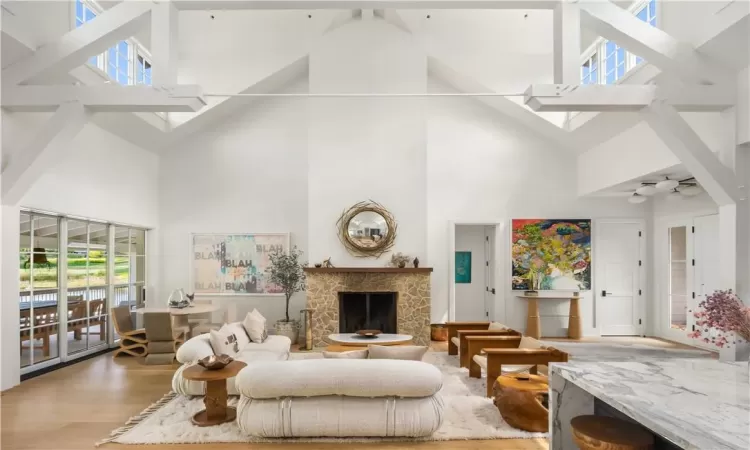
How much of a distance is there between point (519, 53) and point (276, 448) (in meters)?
7.85

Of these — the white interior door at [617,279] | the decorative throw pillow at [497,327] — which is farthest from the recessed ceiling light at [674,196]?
the decorative throw pillow at [497,327]

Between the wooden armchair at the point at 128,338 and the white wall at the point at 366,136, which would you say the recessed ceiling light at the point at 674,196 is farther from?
the wooden armchair at the point at 128,338

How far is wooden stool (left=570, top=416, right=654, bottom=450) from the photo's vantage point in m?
2.31

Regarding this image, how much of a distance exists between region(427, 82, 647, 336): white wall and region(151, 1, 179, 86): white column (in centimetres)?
564

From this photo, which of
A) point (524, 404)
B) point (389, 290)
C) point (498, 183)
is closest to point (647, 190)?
point (498, 183)

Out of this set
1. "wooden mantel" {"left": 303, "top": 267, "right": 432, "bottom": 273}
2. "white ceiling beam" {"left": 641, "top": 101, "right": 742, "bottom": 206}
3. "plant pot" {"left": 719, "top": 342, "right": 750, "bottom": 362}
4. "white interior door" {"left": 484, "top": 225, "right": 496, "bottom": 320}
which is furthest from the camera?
"white interior door" {"left": 484, "top": 225, "right": 496, "bottom": 320}

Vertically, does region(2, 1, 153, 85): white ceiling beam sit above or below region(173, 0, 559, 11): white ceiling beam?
below

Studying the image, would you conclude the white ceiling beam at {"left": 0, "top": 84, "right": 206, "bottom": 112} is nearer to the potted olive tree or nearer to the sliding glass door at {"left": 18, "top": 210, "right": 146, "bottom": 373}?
the sliding glass door at {"left": 18, "top": 210, "right": 146, "bottom": 373}

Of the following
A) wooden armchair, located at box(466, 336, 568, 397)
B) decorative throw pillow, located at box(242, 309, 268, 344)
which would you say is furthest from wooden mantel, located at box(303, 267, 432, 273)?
wooden armchair, located at box(466, 336, 568, 397)

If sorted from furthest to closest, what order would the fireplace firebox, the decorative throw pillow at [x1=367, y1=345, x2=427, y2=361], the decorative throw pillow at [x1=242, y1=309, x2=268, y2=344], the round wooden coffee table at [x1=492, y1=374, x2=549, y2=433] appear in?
the fireplace firebox < the decorative throw pillow at [x1=242, y1=309, x2=268, y2=344] < the decorative throw pillow at [x1=367, y1=345, x2=427, y2=361] < the round wooden coffee table at [x1=492, y1=374, x2=549, y2=433]

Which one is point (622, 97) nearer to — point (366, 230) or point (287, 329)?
point (366, 230)

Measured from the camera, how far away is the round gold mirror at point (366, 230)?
9.03m

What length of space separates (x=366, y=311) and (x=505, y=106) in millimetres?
4506

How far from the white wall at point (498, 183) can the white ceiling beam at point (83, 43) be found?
5.84 m
